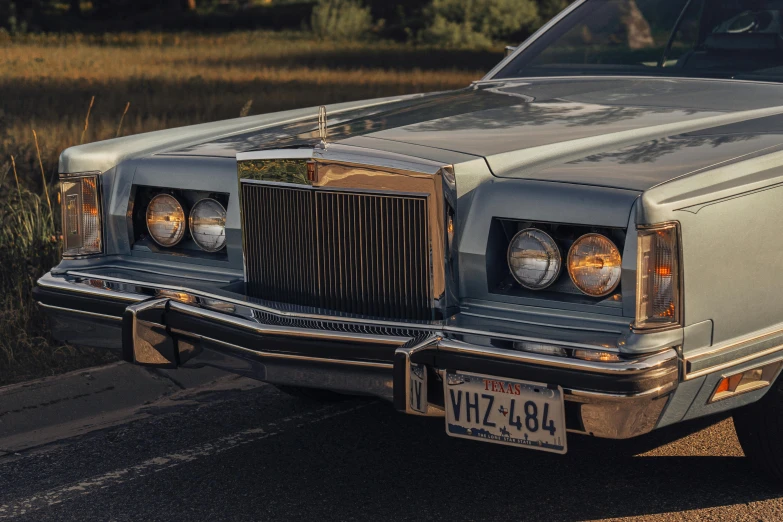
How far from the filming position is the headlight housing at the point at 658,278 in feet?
9.12

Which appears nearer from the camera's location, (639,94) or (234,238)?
(234,238)

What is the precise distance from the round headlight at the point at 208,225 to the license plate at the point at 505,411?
44.4 inches

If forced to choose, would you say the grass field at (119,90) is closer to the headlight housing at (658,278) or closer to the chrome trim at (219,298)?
the chrome trim at (219,298)

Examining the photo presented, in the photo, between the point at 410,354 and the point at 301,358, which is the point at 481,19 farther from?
the point at 410,354

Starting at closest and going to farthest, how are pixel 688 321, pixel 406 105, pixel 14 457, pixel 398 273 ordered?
pixel 688 321 < pixel 398 273 < pixel 14 457 < pixel 406 105

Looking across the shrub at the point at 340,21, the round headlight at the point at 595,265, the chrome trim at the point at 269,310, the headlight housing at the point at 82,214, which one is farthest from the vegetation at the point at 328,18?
the round headlight at the point at 595,265

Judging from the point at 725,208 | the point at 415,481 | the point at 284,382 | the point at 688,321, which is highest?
the point at 725,208

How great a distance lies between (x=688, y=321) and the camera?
2.82m

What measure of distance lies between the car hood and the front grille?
18 cm

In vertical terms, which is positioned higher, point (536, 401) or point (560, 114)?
point (560, 114)

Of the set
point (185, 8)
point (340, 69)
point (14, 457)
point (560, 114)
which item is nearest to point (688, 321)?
point (560, 114)

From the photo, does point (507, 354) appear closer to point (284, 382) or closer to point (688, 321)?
point (688, 321)

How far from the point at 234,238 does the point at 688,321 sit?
1.52m

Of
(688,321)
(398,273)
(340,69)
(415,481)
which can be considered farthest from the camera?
(340,69)
